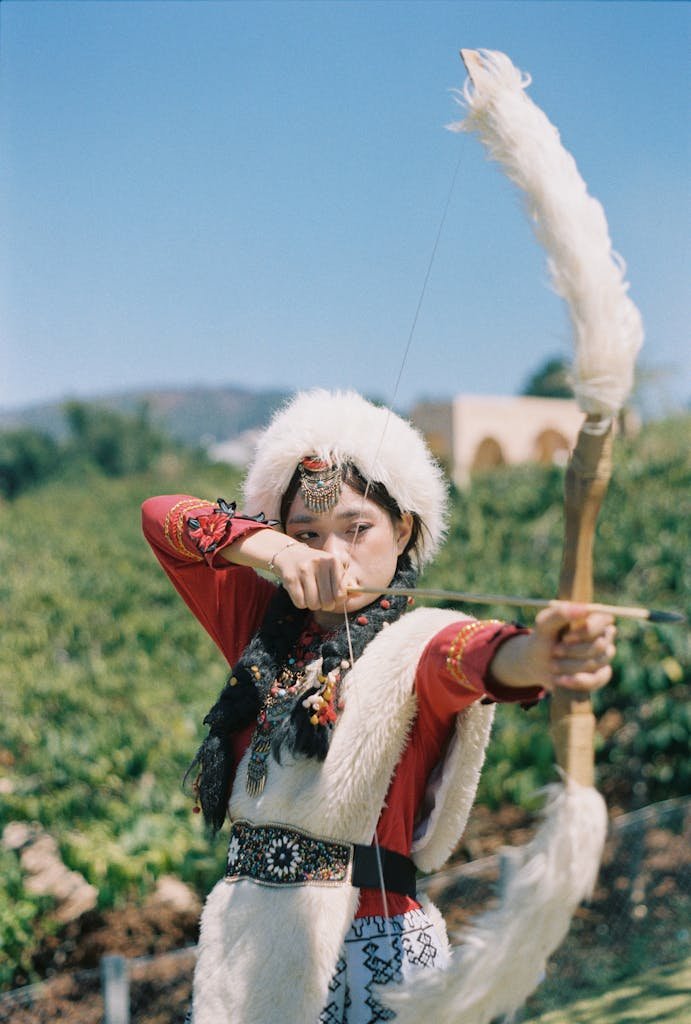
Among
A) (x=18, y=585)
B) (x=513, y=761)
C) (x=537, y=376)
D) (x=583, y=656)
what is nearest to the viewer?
(x=583, y=656)

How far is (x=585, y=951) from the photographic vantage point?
14.4ft

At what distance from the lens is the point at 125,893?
4340 mm

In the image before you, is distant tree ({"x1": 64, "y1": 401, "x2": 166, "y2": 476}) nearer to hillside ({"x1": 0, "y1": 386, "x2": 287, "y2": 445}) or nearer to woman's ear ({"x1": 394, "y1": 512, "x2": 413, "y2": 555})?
woman's ear ({"x1": 394, "y1": 512, "x2": 413, "y2": 555})

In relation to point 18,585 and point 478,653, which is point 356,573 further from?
point 18,585

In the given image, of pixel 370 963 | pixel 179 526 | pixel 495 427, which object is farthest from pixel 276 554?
pixel 495 427

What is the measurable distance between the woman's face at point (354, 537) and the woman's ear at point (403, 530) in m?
0.04

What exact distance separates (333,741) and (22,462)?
117ft

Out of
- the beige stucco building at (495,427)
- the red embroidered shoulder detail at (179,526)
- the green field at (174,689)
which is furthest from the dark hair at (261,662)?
the beige stucco building at (495,427)

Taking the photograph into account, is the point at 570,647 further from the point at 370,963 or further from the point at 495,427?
the point at 495,427

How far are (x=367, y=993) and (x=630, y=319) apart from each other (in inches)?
48.2

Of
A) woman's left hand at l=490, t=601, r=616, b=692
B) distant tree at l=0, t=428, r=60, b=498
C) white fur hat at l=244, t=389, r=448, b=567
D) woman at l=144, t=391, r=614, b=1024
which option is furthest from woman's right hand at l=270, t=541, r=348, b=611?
distant tree at l=0, t=428, r=60, b=498

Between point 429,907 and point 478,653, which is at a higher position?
point 478,653

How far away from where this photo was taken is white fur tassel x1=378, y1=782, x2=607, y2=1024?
138 centimetres

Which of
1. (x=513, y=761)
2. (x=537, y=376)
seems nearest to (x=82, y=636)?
(x=513, y=761)
